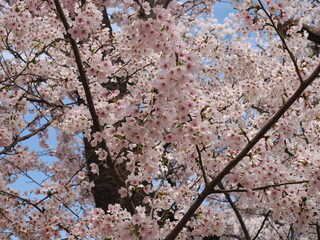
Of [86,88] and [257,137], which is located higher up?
[257,137]

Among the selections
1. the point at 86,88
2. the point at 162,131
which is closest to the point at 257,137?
the point at 162,131

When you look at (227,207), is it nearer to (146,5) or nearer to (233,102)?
(233,102)

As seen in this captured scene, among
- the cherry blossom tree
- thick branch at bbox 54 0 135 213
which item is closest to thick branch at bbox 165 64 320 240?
the cherry blossom tree

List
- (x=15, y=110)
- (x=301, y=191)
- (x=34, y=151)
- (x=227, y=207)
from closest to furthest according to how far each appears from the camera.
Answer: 1. (x=301, y=191)
2. (x=15, y=110)
3. (x=34, y=151)
4. (x=227, y=207)

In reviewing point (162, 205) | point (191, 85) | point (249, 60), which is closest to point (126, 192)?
point (162, 205)

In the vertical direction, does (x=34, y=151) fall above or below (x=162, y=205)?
above

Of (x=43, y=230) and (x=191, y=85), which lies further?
(x=43, y=230)

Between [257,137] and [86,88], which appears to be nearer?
[257,137]

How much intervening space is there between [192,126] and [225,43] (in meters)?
5.29

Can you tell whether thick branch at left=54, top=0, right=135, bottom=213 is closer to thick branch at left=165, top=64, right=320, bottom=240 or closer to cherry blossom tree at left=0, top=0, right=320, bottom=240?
cherry blossom tree at left=0, top=0, right=320, bottom=240

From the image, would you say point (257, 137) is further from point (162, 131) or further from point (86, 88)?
point (86, 88)

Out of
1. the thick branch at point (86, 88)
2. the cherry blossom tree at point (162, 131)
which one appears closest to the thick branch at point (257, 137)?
the cherry blossom tree at point (162, 131)

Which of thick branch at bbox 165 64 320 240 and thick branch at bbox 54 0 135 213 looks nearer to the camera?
thick branch at bbox 165 64 320 240

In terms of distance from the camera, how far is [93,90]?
532 cm
